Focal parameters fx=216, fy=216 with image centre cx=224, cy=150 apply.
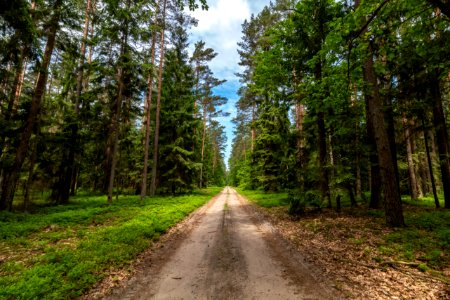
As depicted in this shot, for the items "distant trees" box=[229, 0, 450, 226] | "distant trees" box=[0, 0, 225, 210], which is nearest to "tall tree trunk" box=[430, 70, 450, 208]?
"distant trees" box=[229, 0, 450, 226]

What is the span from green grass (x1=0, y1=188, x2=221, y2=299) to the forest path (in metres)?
1.07

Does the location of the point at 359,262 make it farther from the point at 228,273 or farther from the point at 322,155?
the point at 322,155

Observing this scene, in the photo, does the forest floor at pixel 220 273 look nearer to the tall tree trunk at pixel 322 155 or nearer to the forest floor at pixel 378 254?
the forest floor at pixel 378 254

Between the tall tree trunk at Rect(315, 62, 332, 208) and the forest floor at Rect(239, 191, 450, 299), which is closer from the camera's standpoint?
the forest floor at Rect(239, 191, 450, 299)

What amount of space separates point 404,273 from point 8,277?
872 centimetres

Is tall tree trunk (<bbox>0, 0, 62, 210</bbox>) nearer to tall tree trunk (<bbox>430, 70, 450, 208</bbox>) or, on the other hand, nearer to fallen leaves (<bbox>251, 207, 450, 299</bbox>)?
fallen leaves (<bbox>251, 207, 450, 299</bbox>)

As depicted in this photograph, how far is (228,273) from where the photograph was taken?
5.07m

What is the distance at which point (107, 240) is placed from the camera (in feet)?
24.4

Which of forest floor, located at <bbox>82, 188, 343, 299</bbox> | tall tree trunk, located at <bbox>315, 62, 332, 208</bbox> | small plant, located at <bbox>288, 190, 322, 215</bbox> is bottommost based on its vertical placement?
forest floor, located at <bbox>82, 188, 343, 299</bbox>

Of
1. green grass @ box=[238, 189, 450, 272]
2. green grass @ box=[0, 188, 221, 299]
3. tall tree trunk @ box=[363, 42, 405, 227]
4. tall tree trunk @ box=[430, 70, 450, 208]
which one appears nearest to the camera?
green grass @ box=[0, 188, 221, 299]

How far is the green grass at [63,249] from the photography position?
443cm

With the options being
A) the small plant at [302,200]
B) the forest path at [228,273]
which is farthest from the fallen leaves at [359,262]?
the small plant at [302,200]

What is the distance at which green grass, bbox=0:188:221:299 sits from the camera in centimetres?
443

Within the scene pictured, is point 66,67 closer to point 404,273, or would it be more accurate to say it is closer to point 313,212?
point 313,212
